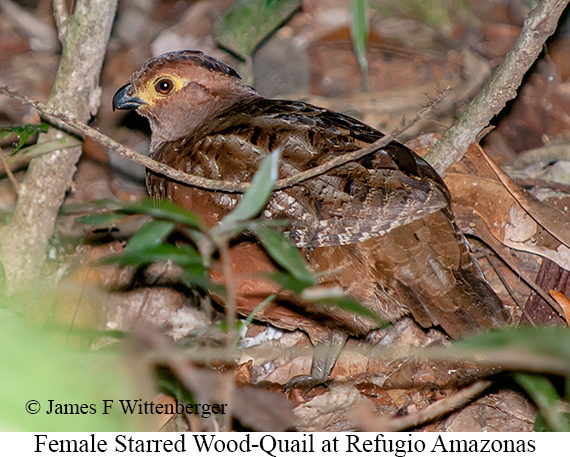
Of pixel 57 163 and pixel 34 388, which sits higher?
pixel 57 163

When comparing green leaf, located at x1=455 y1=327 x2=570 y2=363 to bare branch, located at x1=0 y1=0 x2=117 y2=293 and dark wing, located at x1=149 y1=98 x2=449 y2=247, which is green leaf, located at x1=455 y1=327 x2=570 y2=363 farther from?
bare branch, located at x1=0 y1=0 x2=117 y2=293

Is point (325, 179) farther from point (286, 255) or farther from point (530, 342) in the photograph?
point (530, 342)

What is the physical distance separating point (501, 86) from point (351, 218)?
1.30 m

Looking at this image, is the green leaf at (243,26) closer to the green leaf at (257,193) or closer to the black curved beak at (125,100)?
the black curved beak at (125,100)

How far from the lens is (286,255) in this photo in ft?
6.22

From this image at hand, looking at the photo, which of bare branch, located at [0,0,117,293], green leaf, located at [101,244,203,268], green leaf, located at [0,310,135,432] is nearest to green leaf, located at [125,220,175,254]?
green leaf, located at [101,244,203,268]

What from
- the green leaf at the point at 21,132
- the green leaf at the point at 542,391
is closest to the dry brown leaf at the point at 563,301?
the green leaf at the point at 542,391

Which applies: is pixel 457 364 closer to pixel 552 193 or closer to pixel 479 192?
pixel 479 192

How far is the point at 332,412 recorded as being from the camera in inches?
138

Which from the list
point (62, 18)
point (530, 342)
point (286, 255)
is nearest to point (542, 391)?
point (530, 342)

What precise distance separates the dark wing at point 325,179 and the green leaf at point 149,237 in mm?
1193

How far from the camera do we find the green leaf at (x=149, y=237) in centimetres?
202
